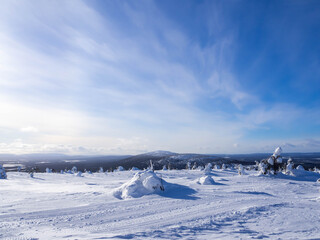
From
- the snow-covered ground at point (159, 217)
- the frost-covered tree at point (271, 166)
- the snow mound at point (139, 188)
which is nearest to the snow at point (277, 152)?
the frost-covered tree at point (271, 166)

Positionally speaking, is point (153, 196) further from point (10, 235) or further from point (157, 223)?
point (10, 235)

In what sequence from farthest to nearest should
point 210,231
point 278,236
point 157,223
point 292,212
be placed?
point 292,212 → point 157,223 → point 210,231 → point 278,236

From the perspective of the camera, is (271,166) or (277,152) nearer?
(271,166)

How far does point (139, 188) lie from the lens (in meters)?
7.69

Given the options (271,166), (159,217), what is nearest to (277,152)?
(271,166)

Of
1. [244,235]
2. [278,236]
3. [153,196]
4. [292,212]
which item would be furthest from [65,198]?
[292,212]

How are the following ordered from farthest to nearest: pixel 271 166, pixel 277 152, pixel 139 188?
pixel 277 152
pixel 271 166
pixel 139 188

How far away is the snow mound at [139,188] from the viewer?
7.32 metres

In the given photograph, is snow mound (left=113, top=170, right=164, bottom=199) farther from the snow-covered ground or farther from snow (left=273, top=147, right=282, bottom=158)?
snow (left=273, top=147, right=282, bottom=158)

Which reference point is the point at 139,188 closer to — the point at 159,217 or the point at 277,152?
the point at 159,217

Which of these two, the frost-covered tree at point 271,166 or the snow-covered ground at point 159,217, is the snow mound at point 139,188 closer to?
the snow-covered ground at point 159,217

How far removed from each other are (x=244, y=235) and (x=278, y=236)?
27.4 inches

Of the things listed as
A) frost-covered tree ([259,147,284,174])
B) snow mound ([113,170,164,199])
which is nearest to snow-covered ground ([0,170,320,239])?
snow mound ([113,170,164,199])

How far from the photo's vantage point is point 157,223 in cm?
479
